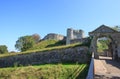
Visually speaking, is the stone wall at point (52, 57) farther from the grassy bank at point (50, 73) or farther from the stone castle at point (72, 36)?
the stone castle at point (72, 36)

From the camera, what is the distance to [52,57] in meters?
29.6

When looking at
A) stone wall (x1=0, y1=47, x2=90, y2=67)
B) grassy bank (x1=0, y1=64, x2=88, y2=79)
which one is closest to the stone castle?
stone wall (x1=0, y1=47, x2=90, y2=67)

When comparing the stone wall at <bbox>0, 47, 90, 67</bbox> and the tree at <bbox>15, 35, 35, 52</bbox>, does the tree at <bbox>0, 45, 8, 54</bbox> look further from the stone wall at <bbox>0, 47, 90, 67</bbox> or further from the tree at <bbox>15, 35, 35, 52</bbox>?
the stone wall at <bbox>0, 47, 90, 67</bbox>

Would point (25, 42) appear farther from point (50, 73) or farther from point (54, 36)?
point (50, 73)

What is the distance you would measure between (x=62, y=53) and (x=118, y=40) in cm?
713

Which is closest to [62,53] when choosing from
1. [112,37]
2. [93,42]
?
[93,42]

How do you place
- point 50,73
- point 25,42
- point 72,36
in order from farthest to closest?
point 72,36, point 25,42, point 50,73

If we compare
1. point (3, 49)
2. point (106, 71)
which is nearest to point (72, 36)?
point (3, 49)

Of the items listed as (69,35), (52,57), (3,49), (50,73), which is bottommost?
(50,73)

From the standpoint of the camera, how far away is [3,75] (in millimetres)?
24328

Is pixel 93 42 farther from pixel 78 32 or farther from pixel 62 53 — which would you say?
pixel 78 32

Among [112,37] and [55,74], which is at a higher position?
[112,37]

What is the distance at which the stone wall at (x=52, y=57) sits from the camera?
89.9 feet

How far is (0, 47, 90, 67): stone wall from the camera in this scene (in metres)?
27.4
